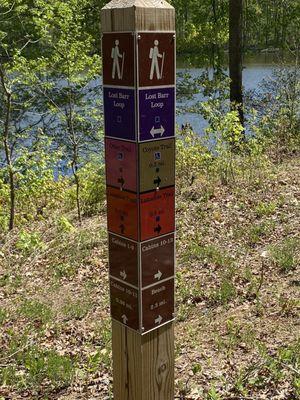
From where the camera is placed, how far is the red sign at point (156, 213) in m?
2.44

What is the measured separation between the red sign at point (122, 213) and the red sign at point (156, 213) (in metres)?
0.04

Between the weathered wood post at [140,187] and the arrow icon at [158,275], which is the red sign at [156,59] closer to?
the weathered wood post at [140,187]

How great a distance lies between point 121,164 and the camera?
8.03ft

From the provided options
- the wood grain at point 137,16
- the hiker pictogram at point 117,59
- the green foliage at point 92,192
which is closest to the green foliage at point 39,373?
the hiker pictogram at point 117,59

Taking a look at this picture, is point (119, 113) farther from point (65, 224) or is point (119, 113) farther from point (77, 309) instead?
point (65, 224)

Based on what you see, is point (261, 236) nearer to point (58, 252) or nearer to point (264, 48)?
point (58, 252)

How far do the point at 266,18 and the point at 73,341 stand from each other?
23144 mm

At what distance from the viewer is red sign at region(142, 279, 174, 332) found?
2.56 meters

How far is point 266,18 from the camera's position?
24.2 m

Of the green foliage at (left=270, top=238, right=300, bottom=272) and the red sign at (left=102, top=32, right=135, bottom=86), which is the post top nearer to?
the red sign at (left=102, top=32, right=135, bottom=86)

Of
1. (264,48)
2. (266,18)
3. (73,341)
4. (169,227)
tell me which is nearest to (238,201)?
(73,341)

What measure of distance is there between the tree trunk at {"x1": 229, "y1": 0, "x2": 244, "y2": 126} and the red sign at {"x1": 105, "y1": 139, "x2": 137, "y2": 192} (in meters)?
10.9

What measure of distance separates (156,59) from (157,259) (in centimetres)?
103

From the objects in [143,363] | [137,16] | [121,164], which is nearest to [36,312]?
[143,363]
